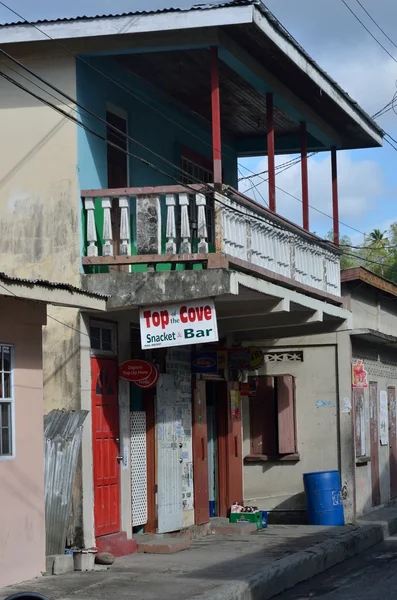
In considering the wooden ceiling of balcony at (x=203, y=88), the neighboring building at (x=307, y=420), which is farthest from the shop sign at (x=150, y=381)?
the neighboring building at (x=307, y=420)

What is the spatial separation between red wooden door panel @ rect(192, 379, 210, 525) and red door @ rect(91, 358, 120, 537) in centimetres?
291

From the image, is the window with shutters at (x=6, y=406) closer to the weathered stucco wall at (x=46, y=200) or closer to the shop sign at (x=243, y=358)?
the weathered stucco wall at (x=46, y=200)

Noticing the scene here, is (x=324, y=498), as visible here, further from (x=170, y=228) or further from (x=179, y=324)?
(x=170, y=228)

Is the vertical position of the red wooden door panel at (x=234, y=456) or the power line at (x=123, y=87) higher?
the power line at (x=123, y=87)

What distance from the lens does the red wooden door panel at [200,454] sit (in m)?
16.9

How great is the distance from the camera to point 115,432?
46.5 feet

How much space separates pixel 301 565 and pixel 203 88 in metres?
7.18

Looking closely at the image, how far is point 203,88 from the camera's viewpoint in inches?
640

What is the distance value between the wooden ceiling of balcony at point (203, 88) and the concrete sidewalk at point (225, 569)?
6.56 m

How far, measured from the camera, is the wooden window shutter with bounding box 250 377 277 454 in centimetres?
1920

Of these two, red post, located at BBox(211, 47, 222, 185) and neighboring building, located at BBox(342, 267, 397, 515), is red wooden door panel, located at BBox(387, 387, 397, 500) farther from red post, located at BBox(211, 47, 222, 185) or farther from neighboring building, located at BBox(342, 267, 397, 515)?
red post, located at BBox(211, 47, 222, 185)

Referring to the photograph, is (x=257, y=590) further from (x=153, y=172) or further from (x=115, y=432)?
(x=153, y=172)

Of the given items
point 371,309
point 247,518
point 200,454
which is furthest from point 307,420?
point 371,309

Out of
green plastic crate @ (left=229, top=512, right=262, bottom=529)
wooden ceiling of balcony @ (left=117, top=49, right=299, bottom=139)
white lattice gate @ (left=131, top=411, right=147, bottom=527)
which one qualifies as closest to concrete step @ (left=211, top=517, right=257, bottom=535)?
green plastic crate @ (left=229, top=512, right=262, bottom=529)
